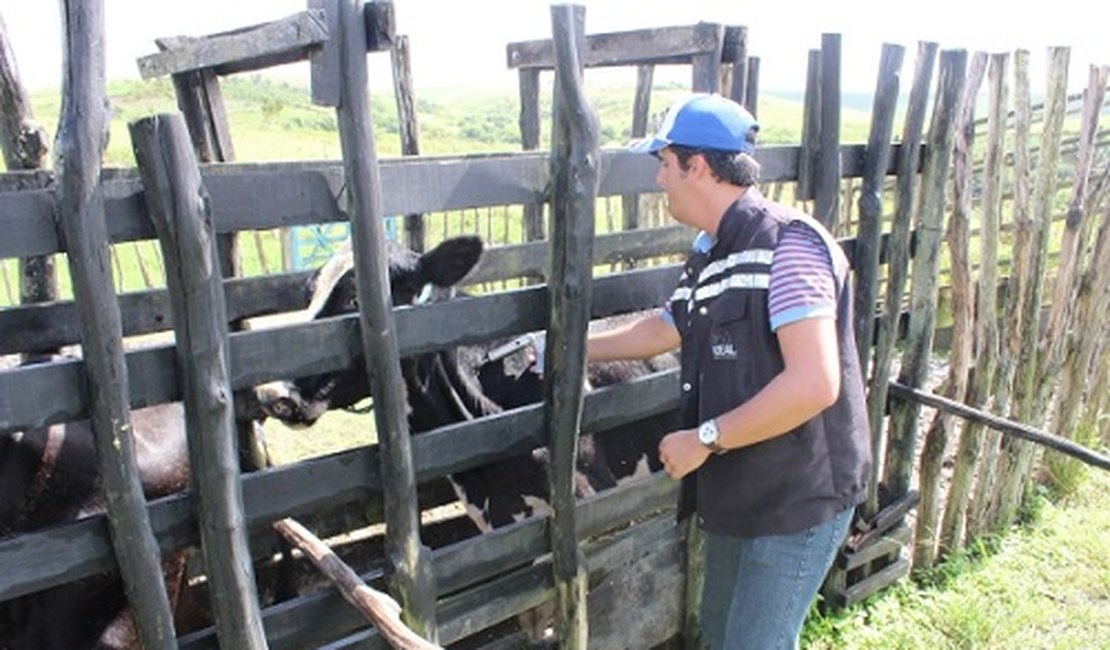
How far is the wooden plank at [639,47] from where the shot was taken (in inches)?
163

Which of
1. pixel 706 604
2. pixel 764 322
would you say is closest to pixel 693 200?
pixel 764 322

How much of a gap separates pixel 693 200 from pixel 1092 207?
4.02 meters

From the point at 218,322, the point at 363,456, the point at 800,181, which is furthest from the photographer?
the point at 800,181

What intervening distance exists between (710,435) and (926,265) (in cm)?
262

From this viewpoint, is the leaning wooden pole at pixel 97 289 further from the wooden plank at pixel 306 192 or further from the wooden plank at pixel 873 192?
the wooden plank at pixel 873 192

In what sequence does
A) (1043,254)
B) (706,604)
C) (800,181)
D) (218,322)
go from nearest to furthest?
(218,322) < (706,604) < (800,181) < (1043,254)

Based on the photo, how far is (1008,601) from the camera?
495 cm

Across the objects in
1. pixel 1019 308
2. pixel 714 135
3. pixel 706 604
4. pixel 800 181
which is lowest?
pixel 706 604

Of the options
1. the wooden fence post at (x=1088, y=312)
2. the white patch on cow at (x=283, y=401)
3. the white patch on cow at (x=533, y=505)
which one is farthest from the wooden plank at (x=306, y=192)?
the wooden fence post at (x=1088, y=312)

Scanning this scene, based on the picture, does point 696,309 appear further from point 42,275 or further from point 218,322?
point 42,275

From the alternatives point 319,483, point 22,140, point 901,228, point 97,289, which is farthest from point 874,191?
point 22,140

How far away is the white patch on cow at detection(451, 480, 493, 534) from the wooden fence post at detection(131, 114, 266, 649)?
162 centimetres

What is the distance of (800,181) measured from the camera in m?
4.11

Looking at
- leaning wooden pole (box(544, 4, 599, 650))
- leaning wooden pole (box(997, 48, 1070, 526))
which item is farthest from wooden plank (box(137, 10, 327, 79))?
leaning wooden pole (box(997, 48, 1070, 526))
